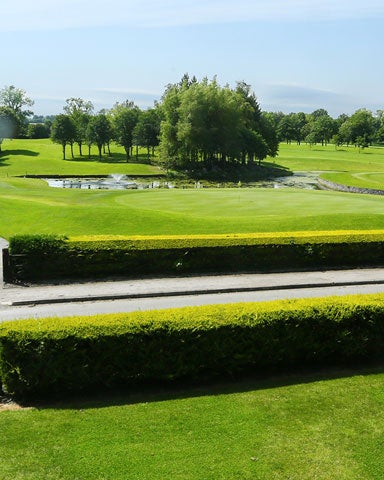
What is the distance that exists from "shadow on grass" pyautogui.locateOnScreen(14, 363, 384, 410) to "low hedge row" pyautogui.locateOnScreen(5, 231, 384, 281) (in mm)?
10667

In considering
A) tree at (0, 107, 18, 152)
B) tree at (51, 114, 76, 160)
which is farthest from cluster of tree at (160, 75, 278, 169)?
tree at (0, 107, 18, 152)

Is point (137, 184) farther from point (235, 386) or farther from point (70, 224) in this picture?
point (235, 386)

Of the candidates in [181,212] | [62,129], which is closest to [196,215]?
[181,212]

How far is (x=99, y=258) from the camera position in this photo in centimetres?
2144

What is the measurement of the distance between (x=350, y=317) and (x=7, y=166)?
102 m

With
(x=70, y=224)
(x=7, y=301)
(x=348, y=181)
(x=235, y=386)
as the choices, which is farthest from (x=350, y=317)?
(x=348, y=181)

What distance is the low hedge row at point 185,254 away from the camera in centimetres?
2116

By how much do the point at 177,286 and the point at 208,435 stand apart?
1154 centimetres

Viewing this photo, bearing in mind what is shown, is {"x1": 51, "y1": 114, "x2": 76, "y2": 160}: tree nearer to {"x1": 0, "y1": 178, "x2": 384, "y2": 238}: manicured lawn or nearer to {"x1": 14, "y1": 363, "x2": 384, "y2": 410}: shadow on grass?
{"x1": 0, "y1": 178, "x2": 384, "y2": 238}: manicured lawn

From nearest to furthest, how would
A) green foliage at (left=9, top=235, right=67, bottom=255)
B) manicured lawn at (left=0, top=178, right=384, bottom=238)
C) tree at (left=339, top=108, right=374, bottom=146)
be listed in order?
green foliage at (left=9, top=235, right=67, bottom=255) → manicured lawn at (left=0, top=178, right=384, bottom=238) → tree at (left=339, top=108, right=374, bottom=146)

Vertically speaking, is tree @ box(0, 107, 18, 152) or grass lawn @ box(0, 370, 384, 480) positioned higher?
tree @ box(0, 107, 18, 152)

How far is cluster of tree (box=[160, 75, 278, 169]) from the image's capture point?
98.1m

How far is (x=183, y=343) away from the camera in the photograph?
36.9ft

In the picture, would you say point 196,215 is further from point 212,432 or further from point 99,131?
point 99,131
